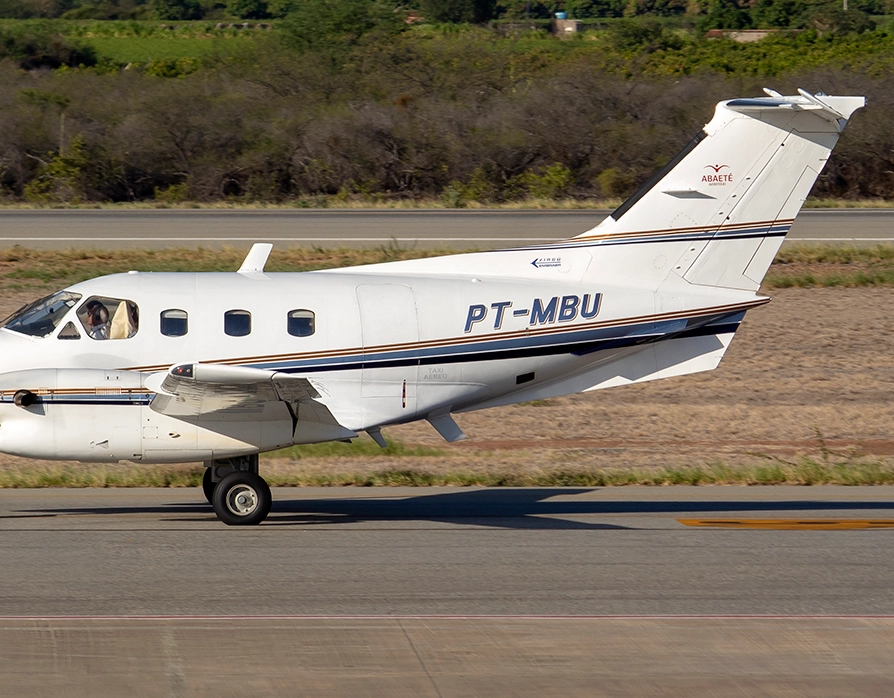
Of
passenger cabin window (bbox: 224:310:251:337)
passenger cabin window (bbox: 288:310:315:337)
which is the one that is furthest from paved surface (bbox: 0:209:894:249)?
passenger cabin window (bbox: 224:310:251:337)

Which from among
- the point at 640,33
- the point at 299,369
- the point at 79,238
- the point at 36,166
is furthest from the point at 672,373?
the point at 640,33

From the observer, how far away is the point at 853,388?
2084 centimetres

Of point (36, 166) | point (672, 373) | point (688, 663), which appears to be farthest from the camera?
point (36, 166)

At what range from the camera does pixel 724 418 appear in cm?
1928

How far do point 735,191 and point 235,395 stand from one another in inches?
220

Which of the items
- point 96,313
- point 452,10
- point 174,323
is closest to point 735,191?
point 174,323

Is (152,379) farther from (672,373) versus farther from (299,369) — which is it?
(672,373)

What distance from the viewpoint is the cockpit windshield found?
11.6 metres

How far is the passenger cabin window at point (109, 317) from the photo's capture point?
1149cm

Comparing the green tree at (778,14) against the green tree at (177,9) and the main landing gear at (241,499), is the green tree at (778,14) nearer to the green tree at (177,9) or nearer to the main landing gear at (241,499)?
the green tree at (177,9)

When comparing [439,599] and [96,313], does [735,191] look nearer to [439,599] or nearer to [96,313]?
[439,599]

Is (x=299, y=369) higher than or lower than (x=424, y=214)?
higher

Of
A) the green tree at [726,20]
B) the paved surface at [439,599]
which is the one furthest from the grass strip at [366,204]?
the green tree at [726,20]

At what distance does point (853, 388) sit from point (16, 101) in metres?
36.1
